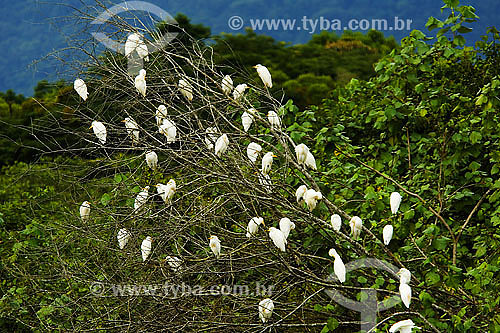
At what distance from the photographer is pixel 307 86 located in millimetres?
12719

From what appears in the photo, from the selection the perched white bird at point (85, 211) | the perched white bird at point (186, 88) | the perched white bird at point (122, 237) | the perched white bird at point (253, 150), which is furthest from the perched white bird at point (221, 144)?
the perched white bird at point (85, 211)

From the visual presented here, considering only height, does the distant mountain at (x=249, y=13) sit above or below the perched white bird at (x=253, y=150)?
above

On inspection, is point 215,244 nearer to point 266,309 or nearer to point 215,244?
point 215,244

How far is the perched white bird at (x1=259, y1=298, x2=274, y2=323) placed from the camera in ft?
9.87

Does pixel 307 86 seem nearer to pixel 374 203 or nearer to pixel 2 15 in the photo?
pixel 374 203

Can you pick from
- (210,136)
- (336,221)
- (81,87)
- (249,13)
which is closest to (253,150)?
(210,136)

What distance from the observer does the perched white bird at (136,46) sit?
3498 millimetres

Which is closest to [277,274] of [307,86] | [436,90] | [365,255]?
[365,255]

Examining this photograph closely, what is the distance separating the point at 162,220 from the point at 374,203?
115 centimetres

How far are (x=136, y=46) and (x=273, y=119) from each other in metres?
0.84

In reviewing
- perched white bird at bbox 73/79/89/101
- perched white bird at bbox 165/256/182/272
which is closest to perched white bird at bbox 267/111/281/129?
perched white bird at bbox 165/256/182/272

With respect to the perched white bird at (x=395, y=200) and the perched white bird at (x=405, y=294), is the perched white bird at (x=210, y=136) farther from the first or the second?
the perched white bird at (x=405, y=294)

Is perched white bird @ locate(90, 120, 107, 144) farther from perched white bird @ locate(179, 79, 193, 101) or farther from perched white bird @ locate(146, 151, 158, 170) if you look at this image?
perched white bird @ locate(179, 79, 193, 101)

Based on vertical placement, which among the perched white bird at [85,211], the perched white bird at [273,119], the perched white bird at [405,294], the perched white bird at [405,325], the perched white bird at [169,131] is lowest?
the perched white bird at [405,325]
